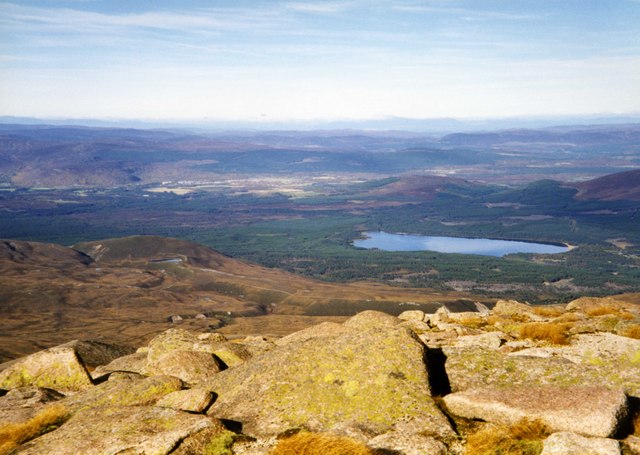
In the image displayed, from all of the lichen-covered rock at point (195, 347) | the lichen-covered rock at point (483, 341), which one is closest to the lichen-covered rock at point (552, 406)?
the lichen-covered rock at point (483, 341)

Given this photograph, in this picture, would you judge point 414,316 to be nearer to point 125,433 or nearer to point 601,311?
point 601,311

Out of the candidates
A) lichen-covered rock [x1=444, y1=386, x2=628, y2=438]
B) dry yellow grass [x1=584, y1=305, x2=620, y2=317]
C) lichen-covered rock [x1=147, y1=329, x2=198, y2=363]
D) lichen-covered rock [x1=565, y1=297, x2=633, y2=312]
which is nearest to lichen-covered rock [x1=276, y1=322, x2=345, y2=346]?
lichen-covered rock [x1=147, y1=329, x2=198, y2=363]

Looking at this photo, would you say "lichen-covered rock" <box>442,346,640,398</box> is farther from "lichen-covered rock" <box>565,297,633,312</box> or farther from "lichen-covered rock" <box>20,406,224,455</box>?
"lichen-covered rock" <box>565,297,633,312</box>

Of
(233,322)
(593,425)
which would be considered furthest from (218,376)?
(233,322)

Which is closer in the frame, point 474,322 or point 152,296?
point 474,322

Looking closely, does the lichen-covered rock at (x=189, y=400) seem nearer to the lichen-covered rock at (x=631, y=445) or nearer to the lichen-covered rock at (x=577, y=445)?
the lichen-covered rock at (x=577, y=445)

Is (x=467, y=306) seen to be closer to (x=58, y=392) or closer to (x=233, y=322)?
(x=233, y=322)

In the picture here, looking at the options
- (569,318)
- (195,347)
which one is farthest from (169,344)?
(569,318)
